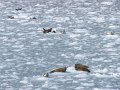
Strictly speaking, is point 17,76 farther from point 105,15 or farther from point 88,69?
point 105,15

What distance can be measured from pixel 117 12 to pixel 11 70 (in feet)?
23.8

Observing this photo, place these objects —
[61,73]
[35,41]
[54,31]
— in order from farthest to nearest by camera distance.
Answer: [54,31] < [35,41] < [61,73]

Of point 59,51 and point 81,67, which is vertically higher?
point 59,51

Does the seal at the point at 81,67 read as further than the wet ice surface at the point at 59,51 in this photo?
Yes

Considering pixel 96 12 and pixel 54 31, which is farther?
pixel 96 12

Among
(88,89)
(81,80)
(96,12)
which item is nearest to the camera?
(88,89)

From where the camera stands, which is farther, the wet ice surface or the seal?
the seal

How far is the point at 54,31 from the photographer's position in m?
8.78

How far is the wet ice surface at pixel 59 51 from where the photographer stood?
5129 millimetres

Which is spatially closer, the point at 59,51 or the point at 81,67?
the point at 81,67

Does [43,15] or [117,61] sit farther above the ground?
[43,15]

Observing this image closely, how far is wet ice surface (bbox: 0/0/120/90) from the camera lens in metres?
5.13

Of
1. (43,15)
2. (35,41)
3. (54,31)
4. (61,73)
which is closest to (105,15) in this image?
(43,15)

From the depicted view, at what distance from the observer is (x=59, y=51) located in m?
6.91
